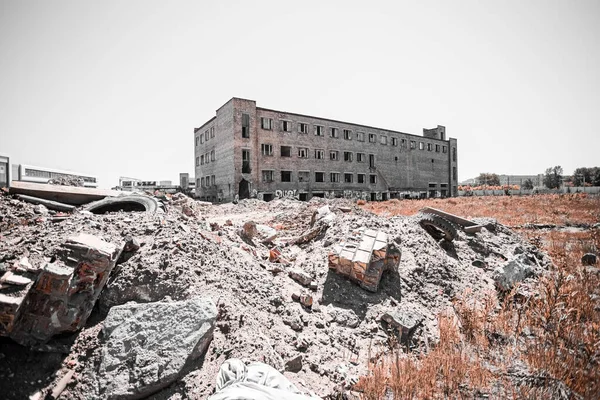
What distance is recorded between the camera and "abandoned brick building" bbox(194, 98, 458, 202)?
27.6 m

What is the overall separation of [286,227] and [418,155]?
3994 cm

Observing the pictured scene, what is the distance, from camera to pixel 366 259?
521cm

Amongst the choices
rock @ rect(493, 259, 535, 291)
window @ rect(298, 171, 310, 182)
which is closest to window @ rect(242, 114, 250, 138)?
window @ rect(298, 171, 310, 182)

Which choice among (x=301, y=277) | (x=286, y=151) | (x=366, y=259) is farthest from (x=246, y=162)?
(x=366, y=259)

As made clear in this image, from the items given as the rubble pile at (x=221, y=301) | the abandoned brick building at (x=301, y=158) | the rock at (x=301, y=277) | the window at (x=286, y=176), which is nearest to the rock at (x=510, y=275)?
the rubble pile at (x=221, y=301)

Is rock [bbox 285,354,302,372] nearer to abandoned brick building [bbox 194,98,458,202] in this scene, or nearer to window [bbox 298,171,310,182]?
abandoned brick building [bbox 194,98,458,202]

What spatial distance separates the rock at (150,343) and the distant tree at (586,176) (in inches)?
3765

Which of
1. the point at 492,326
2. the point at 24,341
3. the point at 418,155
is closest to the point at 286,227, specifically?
the point at 492,326

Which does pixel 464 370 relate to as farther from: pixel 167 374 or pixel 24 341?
pixel 24 341

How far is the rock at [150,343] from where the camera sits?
2.73 m

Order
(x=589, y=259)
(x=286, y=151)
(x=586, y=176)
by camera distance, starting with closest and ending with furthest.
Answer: (x=589, y=259)
(x=286, y=151)
(x=586, y=176)

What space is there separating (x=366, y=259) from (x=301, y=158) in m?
27.2

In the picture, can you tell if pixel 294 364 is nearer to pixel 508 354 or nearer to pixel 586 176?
pixel 508 354

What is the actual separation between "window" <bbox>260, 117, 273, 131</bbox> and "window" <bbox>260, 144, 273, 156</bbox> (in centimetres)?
191
